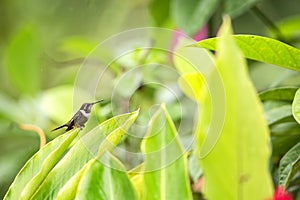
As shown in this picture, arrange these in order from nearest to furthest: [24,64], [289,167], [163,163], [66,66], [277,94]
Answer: [163,163] < [289,167] < [277,94] < [24,64] < [66,66]

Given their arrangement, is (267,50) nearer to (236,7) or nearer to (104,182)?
(104,182)

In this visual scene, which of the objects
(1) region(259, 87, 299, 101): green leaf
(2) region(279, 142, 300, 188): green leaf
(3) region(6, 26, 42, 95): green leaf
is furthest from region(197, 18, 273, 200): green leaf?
(3) region(6, 26, 42, 95): green leaf

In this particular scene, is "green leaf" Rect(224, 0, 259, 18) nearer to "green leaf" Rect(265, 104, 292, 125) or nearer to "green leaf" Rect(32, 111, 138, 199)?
"green leaf" Rect(265, 104, 292, 125)

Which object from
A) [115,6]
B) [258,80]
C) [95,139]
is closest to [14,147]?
[258,80]

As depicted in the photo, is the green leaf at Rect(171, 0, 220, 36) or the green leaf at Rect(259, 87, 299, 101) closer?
the green leaf at Rect(259, 87, 299, 101)

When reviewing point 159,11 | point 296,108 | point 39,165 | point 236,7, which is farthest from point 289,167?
point 159,11

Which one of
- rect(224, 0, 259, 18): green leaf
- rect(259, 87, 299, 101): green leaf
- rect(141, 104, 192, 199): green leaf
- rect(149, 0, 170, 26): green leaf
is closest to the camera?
rect(141, 104, 192, 199): green leaf
